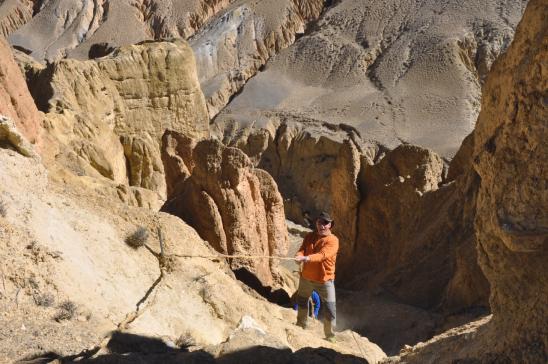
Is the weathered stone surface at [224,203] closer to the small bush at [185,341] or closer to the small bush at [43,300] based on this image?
the small bush at [185,341]

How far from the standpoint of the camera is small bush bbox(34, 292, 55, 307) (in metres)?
5.34

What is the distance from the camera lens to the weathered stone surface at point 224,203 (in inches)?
476

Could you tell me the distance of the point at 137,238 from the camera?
7.50 m

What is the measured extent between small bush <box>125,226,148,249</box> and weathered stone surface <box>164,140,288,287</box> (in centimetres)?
444

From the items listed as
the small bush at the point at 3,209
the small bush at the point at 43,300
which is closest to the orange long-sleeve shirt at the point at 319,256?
the small bush at the point at 43,300

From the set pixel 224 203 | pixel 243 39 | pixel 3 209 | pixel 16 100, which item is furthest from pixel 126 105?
pixel 243 39

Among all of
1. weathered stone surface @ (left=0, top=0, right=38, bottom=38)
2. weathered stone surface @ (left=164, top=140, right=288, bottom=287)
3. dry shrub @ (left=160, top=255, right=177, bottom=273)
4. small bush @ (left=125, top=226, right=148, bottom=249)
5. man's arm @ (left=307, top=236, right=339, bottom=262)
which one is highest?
man's arm @ (left=307, top=236, right=339, bottom=262)

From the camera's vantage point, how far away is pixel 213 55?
52875 mm

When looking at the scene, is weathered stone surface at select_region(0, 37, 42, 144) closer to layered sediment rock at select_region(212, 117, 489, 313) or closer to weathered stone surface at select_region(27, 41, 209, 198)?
weathered stone surface at select_region(27, 41, 209, 198)

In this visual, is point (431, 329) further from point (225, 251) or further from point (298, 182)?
point (298, 182)

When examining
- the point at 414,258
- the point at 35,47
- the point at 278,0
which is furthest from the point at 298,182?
the point at 35,47

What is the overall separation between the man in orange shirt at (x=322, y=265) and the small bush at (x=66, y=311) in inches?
106

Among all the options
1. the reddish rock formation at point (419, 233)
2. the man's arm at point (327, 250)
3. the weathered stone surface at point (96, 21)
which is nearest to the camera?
the man's arm at point (327, 250)

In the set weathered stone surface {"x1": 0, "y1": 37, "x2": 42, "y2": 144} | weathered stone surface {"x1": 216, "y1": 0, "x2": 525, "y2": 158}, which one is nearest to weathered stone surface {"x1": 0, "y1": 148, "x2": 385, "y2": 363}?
weathered stone surface {"x1": 0, "y1": 37, "x2": 42, "y2": 144}
